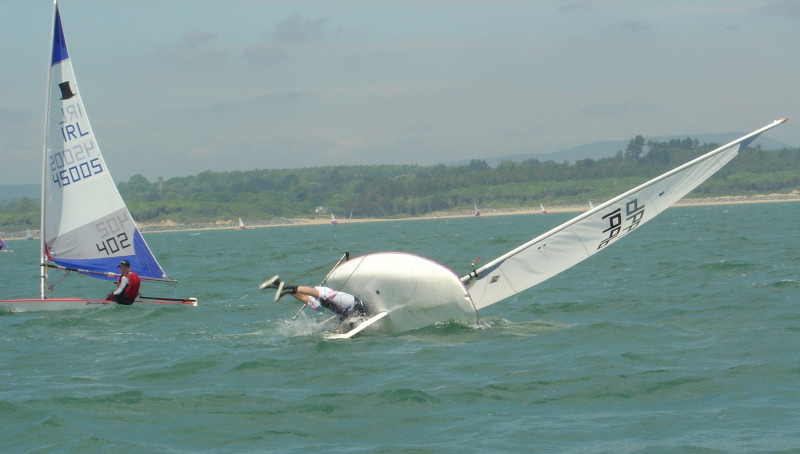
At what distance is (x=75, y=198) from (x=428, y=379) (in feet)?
36.2

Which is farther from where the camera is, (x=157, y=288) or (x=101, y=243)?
(x=157, y=288)

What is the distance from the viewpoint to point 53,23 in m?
18.2

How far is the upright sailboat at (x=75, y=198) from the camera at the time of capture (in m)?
17.8

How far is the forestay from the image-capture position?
12.0 m

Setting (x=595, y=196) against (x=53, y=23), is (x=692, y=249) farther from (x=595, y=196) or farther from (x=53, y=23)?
(x=595, y=196)

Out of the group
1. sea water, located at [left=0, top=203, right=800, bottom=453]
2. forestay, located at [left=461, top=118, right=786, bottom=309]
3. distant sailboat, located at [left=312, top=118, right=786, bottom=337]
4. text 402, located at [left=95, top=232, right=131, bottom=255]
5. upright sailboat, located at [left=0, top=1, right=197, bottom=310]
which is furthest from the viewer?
text 402, located at [left=95, top=232, right=131, bottom=255]

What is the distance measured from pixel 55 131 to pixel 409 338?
967 cm

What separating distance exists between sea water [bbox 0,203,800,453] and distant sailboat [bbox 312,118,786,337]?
15.5 inches

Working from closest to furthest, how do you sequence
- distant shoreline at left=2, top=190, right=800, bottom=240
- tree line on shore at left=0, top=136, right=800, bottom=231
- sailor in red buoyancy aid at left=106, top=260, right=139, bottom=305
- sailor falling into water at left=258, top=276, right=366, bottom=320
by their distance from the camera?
sailor falling into water at left=258, top=276, right=366, bottom=320
sailor in red buoyancy aid at left=106, top=260, right=139, bottom=305
distant shoreline at left=2, top=190, right=800, bottom=240
tree line on shore at left=0, top=136, right=800, bottom=231

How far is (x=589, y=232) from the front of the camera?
12406 millimetres

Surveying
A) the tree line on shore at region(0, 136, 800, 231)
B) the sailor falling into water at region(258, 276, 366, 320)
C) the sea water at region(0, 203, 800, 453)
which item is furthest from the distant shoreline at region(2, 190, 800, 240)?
the sailor falling into water at region(258, 276, 366, 320)

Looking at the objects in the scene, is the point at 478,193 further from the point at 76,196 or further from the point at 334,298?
the point at 334,298

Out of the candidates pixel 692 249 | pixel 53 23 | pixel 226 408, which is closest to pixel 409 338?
pixel 226 408

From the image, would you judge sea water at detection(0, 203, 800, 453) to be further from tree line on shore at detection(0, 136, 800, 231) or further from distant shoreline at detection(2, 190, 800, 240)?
tree line on shore at detection(0, 136, 800, 231)
